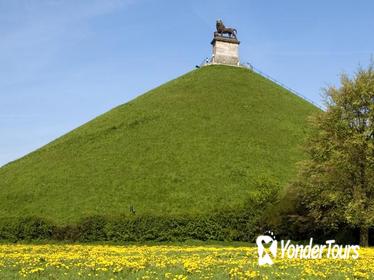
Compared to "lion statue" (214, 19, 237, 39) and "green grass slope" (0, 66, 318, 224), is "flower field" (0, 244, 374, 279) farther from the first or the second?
"lion statue" (214, 19, 237, 39)

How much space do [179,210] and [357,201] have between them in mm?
22454

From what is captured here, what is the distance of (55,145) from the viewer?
79.2m

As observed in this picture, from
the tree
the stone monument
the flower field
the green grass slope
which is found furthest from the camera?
the stone monument

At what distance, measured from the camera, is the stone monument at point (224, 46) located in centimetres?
10606

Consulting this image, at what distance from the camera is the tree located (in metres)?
33.8

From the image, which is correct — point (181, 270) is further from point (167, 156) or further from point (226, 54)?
point (226, 54)

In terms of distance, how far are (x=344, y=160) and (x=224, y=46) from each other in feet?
256

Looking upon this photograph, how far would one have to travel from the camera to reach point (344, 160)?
33969 mm

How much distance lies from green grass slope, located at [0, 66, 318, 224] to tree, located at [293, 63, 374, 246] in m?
16.8

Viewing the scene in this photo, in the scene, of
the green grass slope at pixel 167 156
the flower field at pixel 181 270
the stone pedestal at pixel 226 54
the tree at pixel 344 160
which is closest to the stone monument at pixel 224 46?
the stone pedestal at pixel 226 54

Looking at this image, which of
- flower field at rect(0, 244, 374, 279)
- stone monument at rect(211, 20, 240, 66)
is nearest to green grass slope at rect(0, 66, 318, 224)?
stone monument at rect(211, 20, 240, 66)

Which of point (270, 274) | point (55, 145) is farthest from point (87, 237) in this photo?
point (55, 145)

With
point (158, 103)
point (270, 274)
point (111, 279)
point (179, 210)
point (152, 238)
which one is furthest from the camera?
point (158, 103)

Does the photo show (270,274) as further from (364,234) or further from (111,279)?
(364,234)
